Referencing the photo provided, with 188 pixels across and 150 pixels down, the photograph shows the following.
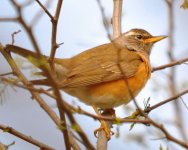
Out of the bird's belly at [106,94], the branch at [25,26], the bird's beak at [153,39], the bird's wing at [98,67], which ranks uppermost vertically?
the bird's beak at [153,39]

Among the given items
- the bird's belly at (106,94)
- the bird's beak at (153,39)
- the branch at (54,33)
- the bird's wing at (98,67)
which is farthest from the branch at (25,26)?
the bird's beak at (153,39)

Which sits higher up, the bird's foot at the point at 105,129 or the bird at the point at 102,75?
the bird at the point at 102,75

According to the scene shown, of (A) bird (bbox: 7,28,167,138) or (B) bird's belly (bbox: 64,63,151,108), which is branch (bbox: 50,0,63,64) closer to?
(A) bird (bbox: 7,28,167,138)

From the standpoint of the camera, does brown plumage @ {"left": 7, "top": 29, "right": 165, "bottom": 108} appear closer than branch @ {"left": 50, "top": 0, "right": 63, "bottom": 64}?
No

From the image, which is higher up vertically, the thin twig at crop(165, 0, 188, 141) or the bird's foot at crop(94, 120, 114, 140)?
the thin twig at crop(165, 0, 188, 141)

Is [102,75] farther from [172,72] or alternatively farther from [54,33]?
[54,33]

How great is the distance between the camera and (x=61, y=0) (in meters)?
3.13

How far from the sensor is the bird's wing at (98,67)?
5.33m

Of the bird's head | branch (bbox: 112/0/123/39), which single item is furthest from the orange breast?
the bird's head

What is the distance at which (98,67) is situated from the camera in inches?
228

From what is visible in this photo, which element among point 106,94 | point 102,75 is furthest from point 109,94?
point 102,75

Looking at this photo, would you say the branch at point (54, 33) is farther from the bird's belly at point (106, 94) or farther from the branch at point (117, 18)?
the branch at point (117, 18)

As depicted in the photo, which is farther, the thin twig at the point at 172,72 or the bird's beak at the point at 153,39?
the bird's beak at the point at 153,39

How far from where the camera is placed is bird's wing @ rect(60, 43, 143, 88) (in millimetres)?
5328
